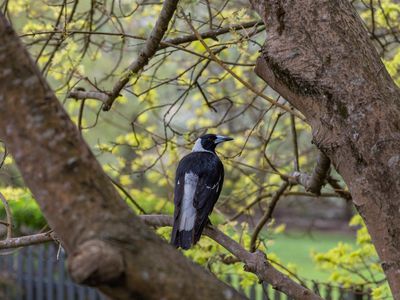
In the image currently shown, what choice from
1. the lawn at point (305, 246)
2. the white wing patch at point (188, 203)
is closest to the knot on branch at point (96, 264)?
the white wing patch at point (188, 203)

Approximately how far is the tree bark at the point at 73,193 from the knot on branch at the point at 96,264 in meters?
0.01

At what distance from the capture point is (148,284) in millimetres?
1852

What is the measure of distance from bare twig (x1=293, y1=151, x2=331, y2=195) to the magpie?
1.81ft

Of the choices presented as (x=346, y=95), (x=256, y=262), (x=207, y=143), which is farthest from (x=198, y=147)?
(x=346, y=95)

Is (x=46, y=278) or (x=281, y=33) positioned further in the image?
(x=46, y=278)

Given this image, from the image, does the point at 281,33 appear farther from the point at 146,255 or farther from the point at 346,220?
the point at 346,220

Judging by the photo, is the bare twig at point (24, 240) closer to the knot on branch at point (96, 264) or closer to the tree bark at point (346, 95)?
the tree bark at point (346, 95)

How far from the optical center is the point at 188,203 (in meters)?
4.61

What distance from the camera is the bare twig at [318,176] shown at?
4150 mm

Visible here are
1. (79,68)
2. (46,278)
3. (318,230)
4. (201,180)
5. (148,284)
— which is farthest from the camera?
(318,230)

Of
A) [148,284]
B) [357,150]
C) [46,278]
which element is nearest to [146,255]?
[148,284]

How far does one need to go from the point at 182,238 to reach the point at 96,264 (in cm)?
245

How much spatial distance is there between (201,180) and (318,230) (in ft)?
44.8

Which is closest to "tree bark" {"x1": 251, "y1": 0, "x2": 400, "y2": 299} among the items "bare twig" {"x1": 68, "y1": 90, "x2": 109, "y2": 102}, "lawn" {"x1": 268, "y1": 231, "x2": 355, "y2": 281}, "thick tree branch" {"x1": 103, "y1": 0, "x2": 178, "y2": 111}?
"thick tree branch" {"x1": 103, "y1": 0, "x2": 178, "y2": 111}
